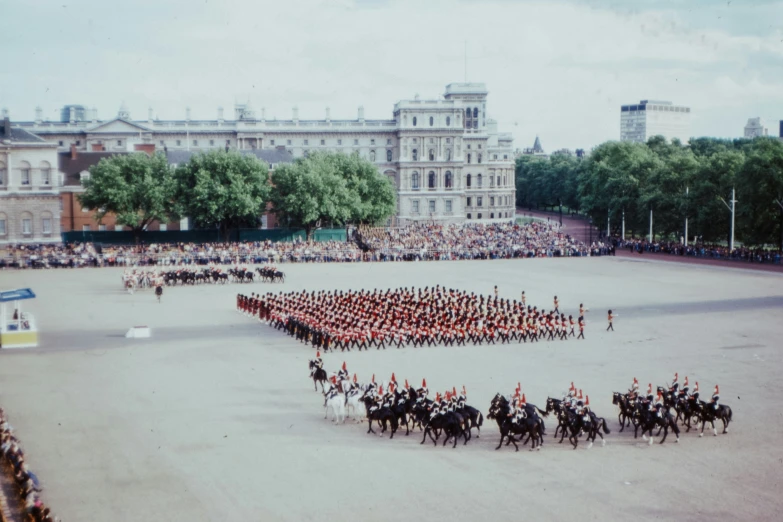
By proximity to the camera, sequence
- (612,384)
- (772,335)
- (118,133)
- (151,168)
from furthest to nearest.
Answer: (118,133) < (151,168) < (772,335) < (612,384)

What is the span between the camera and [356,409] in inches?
811

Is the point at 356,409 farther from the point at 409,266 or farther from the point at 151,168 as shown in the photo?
the point at 151,168

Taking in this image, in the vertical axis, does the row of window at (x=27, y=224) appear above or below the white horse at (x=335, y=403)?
above

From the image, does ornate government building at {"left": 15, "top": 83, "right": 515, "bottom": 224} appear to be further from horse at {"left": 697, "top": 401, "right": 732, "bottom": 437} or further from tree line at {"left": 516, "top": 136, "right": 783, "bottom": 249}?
horse at {"left": 697, "top": 401, "right": 732, "bottom": 437}

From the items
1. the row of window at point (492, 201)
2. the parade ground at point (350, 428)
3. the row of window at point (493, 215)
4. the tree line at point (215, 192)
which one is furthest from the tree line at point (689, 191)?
the tree line at point (215, 192)

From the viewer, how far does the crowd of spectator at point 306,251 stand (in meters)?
63.5

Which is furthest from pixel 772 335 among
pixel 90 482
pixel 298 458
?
pixel 90 482

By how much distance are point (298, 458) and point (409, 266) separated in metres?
44.6

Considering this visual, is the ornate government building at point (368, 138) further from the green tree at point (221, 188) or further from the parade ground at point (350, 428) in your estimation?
the parade ground at point (350, 428)

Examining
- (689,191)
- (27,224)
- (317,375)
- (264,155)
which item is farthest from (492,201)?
(317,375)

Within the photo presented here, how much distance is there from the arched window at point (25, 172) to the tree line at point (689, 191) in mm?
55268

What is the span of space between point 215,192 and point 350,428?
53.2 m

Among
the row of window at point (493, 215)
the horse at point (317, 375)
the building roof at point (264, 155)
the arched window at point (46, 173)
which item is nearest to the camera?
the horse at point (317, 375)

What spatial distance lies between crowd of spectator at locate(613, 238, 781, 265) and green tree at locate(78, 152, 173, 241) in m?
42.0
